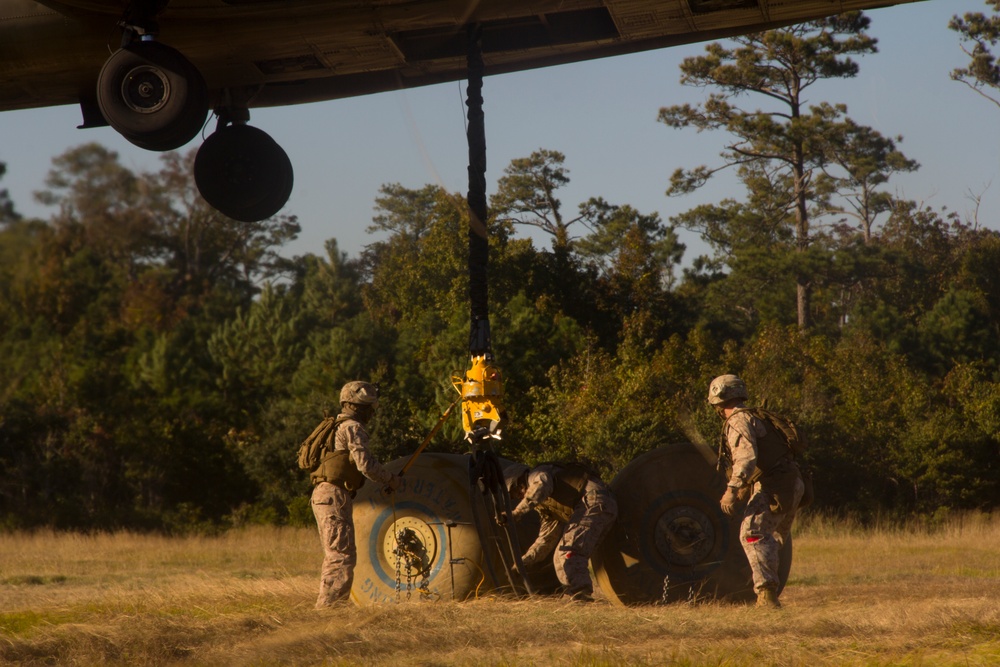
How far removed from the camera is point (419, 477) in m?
10.4

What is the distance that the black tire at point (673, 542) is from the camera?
34.0 ft

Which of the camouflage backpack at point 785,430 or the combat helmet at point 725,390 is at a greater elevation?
the combat helmet at point 725,390

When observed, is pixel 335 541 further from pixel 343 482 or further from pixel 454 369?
pixel 454 369

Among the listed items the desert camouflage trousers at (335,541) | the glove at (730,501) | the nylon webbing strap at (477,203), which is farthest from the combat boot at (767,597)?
the desert camouflage trousers at (335,541)

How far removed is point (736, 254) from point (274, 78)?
33702mm

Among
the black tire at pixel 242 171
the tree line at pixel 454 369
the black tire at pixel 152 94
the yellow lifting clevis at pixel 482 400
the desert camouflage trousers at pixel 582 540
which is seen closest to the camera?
the black tire at pixel 152 94

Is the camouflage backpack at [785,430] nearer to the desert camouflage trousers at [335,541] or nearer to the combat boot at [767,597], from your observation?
the combat boot at [767,597]

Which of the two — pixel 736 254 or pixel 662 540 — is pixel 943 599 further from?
pixel 736 254

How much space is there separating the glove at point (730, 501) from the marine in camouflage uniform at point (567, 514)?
0.95 meters

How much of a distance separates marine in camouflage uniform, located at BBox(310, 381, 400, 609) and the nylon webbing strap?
1.57 m

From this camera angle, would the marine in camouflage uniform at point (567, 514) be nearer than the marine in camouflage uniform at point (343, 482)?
No

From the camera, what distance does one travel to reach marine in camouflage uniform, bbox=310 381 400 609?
10.1 metres

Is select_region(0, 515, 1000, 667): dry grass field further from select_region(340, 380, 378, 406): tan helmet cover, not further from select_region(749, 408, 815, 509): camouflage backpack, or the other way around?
select_region(340, 380, 378, 406): tan helmet cover

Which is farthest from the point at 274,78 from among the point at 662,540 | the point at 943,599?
the point at 943,599
